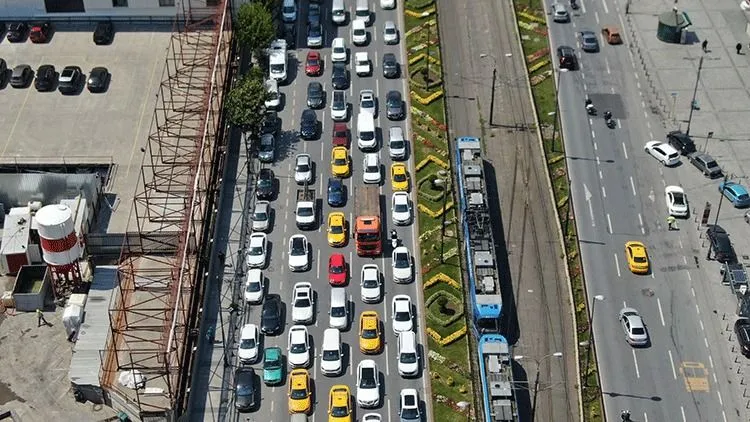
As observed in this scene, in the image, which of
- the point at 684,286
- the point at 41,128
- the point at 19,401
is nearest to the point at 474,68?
the point at 684,286

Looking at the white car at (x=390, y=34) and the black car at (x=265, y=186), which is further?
the white car at (x=390, y=34)

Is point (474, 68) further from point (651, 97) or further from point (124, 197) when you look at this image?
point (124, 197)

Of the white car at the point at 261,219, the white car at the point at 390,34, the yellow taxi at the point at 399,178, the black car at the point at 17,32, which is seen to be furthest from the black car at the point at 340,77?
the black car at the point at 17,32

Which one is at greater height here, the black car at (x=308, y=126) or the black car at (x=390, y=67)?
the black car at (x=390, y=67)

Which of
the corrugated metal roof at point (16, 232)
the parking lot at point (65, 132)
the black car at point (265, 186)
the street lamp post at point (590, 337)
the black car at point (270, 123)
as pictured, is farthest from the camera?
the black car at point (270, 123)

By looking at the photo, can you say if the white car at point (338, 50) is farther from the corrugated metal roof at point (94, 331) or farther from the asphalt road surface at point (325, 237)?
the corrugated metal roof at point (94, 331)

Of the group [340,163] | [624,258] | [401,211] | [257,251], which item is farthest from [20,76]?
[624,258]

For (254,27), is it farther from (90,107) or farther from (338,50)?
(90,107)
